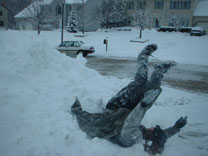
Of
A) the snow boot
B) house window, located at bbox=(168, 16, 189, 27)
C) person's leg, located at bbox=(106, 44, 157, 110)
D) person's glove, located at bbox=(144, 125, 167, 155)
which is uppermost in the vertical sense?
house window, located at bbox=(168, 16, 189, 27)

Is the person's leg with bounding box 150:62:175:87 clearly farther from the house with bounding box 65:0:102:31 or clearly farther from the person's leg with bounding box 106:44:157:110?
the house with bounding box 65:0:102:31

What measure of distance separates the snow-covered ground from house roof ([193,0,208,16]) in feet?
111

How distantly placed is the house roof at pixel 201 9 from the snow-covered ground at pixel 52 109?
3385 centimetres

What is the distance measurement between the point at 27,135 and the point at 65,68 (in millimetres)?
2991

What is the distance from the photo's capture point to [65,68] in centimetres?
617

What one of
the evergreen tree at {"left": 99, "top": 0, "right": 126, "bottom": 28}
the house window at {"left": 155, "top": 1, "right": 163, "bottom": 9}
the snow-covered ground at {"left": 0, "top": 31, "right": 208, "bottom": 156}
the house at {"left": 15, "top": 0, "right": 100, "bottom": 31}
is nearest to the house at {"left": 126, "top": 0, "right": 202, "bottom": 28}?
the house window at {"left": 155, "top": 1, "right": 163, "bottom": 9}

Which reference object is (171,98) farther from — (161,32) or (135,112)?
(161,32)

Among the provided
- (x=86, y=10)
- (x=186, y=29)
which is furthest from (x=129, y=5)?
(x=186, y=29)

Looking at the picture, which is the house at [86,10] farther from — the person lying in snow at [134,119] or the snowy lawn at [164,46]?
the person lying in snow at [134,119]

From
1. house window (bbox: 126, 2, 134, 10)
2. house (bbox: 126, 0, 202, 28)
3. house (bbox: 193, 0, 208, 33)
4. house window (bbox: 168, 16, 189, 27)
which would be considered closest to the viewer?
house window (bbox: 168, 16, 189, 27)

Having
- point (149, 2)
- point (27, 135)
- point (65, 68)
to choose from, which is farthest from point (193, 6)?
point (27, 135)

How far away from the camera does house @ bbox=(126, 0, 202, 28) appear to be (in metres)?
35.7

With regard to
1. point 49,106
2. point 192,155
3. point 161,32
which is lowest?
point 192,155

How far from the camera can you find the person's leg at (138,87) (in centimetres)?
370
